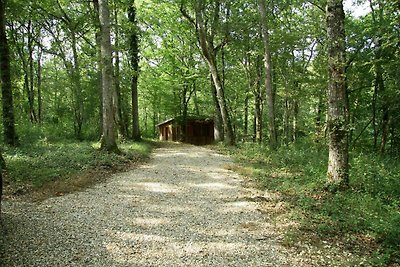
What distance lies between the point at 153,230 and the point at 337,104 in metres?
5.27

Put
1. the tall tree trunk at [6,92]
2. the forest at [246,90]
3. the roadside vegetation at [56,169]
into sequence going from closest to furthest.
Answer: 1. the forest at [246,90]
2. the roadside vegetation at [56,169]
3. the tall tree trunk at [6,92]

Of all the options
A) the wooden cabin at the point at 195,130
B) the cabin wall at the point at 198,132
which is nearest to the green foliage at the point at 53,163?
the wooden cabin at the point at 195,130

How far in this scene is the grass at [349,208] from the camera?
496 cm

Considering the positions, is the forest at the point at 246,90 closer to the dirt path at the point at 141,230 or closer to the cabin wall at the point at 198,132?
the dirt path at the point at 141,230

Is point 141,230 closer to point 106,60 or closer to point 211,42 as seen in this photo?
point 106,60

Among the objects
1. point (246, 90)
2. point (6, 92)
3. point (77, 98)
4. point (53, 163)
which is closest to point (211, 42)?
point (246, 90)

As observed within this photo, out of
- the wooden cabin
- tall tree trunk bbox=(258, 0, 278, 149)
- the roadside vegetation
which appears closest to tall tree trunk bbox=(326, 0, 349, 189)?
the roadside vegetation

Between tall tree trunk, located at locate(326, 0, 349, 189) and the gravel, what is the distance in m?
2.31

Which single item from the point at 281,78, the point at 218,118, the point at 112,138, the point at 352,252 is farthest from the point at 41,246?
the point at 281,78

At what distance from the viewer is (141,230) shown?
5.62 meters

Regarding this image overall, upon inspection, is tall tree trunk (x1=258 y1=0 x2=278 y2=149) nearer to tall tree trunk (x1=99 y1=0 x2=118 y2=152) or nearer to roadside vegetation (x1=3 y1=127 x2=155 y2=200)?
roadside vegetation (x1=3 y1=127 x2=155 y2=200)

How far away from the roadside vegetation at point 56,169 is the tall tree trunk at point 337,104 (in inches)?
256

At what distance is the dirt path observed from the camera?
4.52 metres

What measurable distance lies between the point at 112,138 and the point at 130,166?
1.73 meters
